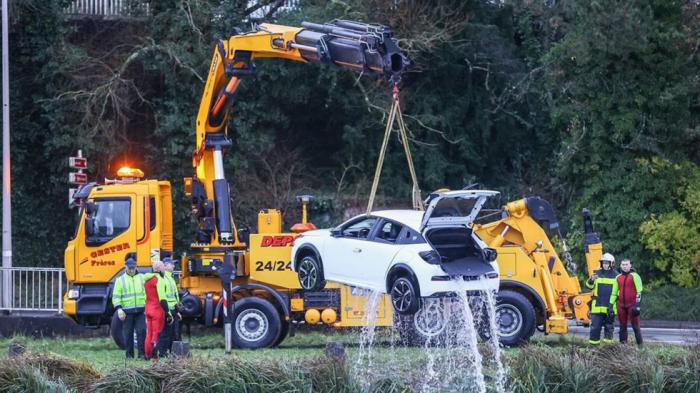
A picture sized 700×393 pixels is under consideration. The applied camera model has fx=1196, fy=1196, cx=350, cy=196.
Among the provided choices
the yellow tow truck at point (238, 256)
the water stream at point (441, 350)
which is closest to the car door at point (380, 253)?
the water stream at point (441, 350)

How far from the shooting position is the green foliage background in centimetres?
3105

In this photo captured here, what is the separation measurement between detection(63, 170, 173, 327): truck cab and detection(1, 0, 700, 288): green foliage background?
10.6 meters

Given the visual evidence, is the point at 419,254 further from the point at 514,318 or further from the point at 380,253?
the point at 514,318

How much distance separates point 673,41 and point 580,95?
304 centimetres

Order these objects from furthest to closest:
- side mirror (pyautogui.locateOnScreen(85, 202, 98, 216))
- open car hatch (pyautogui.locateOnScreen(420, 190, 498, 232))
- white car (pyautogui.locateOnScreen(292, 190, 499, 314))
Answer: side mirror (pyautogui.locateOnScreen(85, 202, 98, 216)) → open car hatch (pyautogui.locateOnScreen(420, 190, 498, 232)) → white car (pyautogui.locateOnScreen(292, 190, 499, 314))

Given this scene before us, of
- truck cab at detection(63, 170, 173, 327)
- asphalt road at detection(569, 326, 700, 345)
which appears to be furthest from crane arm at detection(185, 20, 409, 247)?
asphalt road at detection(569, 326, 700, 345)

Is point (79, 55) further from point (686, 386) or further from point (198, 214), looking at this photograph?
point (686, 386)

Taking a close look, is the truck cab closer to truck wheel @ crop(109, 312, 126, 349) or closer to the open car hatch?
truck wheel @ crop(109, 312, 126, 349)

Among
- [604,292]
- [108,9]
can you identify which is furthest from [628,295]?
[108,9]

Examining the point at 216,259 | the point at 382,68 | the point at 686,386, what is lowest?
the point at 686,386

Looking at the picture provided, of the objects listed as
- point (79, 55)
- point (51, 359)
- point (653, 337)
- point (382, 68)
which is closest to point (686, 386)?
point (382, 68)

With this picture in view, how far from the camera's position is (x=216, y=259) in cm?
2223

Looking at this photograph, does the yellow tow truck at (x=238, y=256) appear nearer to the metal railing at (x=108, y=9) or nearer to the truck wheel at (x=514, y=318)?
the truck wheel at (x=514, y=318)

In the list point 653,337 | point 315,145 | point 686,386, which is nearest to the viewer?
point 686,386
